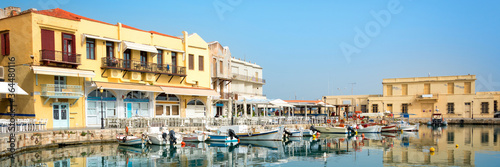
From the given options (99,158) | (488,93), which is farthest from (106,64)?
(488,93)

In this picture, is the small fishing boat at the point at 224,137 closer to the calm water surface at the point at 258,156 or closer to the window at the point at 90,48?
the calm water surface at the point at 258,156

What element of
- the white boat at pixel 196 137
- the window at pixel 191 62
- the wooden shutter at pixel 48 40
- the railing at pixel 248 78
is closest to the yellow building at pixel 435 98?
the railing at pixel 248 78

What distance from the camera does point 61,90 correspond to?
26688 millimetres

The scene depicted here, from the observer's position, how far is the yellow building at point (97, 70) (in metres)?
26.0

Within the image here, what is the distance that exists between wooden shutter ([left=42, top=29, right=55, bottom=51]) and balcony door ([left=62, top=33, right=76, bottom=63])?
0.81m

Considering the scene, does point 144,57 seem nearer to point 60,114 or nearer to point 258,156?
point 60,114

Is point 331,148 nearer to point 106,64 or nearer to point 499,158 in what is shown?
point 499,158

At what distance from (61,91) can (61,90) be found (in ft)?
0.31

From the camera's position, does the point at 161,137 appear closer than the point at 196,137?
Yes

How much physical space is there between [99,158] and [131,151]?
3.51 m

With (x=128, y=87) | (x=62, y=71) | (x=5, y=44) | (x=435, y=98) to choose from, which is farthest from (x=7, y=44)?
(x=435, y=98)

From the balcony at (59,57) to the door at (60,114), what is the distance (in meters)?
2.88

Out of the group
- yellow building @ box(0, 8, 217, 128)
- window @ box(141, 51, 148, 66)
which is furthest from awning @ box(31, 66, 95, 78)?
window @ box(141, 51, 148, 66)

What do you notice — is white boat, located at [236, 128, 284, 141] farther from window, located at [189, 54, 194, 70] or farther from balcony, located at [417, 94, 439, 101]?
balcony, located at [417, 94, 439, 101]
